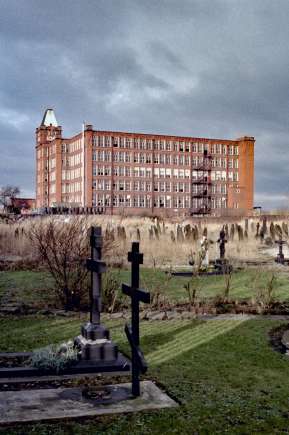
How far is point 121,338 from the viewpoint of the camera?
911 cm

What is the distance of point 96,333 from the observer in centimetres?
738

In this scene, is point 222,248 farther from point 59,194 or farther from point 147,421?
point 59,194

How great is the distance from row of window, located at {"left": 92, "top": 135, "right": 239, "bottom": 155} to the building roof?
24.3m

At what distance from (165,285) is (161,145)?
3153 inches

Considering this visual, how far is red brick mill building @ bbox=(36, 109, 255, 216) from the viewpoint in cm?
8725

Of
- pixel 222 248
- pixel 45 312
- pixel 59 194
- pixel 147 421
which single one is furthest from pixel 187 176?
pixel 147 421

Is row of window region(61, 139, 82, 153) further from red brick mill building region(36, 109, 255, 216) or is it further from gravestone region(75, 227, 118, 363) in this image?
gravestone region(75, 227, 118, 363)

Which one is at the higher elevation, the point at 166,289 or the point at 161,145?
the point at 161,145

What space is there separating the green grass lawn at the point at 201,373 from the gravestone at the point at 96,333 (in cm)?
64

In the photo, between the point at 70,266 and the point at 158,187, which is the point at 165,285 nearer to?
the point at 70,266

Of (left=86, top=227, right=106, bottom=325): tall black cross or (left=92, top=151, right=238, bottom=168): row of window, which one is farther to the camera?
(left=92, top=151, right=238, bottom=168): row of window

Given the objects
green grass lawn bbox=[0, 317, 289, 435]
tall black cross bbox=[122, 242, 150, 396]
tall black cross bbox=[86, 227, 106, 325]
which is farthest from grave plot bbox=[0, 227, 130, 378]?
tall black cross bbox=[122, 242, 150, 396]

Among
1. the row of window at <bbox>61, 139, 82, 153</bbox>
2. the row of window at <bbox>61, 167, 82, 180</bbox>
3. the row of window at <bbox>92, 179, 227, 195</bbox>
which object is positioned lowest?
the row of window at <bbox>92, 179, 227, 195</bbox>

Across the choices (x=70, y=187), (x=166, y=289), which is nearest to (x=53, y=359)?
(x=166, y=289)
